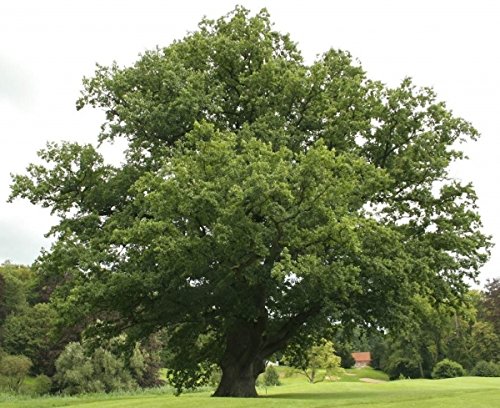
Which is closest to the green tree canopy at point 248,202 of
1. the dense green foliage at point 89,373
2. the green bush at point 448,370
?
the dense green foliage at point 89,373

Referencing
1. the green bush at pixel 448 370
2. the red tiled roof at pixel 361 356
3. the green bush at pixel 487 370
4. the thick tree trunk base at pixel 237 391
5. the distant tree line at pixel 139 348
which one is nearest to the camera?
the thick tree trunk base at pixel 237 391

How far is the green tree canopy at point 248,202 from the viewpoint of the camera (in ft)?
64.2

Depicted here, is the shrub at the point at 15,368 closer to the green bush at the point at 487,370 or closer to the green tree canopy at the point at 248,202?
the green tree canopy at the point at 248,202

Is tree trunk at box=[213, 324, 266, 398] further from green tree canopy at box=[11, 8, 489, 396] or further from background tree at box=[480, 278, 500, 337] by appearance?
background tree at box=[480, 278, 500, 337]

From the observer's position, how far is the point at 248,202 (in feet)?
63.9

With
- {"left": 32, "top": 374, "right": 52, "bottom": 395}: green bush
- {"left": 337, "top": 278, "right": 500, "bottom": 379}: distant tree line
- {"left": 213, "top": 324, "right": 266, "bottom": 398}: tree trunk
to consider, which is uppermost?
{"left": 337, "top": 278, "right": 500, "bottom": 379}: distant tree line

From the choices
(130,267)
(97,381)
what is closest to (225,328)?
(130,267)

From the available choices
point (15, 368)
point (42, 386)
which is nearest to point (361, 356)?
point (15, 368)

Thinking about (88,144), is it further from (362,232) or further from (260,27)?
(362,232)

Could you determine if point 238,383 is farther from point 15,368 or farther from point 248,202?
point 15,368

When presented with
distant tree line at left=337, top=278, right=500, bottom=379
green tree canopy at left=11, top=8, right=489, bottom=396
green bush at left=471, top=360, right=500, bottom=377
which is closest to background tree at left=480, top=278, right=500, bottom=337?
distant tree line at left=337, top=278, right=500, bottom=379

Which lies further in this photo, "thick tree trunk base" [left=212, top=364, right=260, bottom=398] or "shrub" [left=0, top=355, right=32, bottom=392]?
"shrub" [left=0, top=355, right=32, bottom=392]

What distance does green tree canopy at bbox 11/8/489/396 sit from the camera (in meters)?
19.6

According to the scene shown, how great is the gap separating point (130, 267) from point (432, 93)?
605 inches
